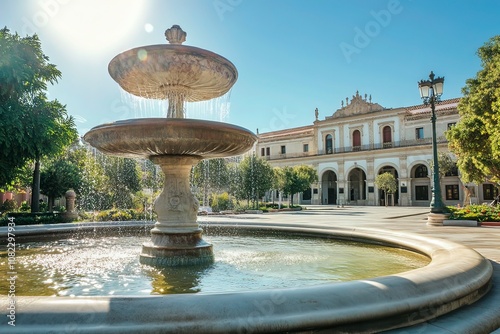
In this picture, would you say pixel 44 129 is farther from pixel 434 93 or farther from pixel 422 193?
pixel 422 193

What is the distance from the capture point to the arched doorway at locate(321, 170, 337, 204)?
47.2 m

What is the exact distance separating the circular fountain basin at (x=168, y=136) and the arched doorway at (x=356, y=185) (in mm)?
41276

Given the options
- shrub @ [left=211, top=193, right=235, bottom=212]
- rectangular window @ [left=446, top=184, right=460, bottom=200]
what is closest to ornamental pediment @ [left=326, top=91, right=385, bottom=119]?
rectangular window @ [left=446, top=184, right=460, bottom=200]

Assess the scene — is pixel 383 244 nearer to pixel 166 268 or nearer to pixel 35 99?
pixel 166 268

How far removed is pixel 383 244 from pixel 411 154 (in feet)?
119

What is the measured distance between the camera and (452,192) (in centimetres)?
3759

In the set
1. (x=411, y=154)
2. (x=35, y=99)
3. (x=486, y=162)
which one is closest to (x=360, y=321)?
(x=35, y=99)

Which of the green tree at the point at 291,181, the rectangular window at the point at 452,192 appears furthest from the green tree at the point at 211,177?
the rectangular window at the point at 452,192

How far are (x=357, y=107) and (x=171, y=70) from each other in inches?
1676

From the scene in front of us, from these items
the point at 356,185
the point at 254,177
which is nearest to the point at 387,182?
the point at 356,185

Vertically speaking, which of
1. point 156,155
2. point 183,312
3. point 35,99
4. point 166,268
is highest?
point 35,99

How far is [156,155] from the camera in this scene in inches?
205

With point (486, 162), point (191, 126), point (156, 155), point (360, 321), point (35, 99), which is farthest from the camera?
point (486, 162)

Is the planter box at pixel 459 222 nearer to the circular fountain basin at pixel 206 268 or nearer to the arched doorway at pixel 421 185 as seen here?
the circular fountain basin at pixel 206 268
